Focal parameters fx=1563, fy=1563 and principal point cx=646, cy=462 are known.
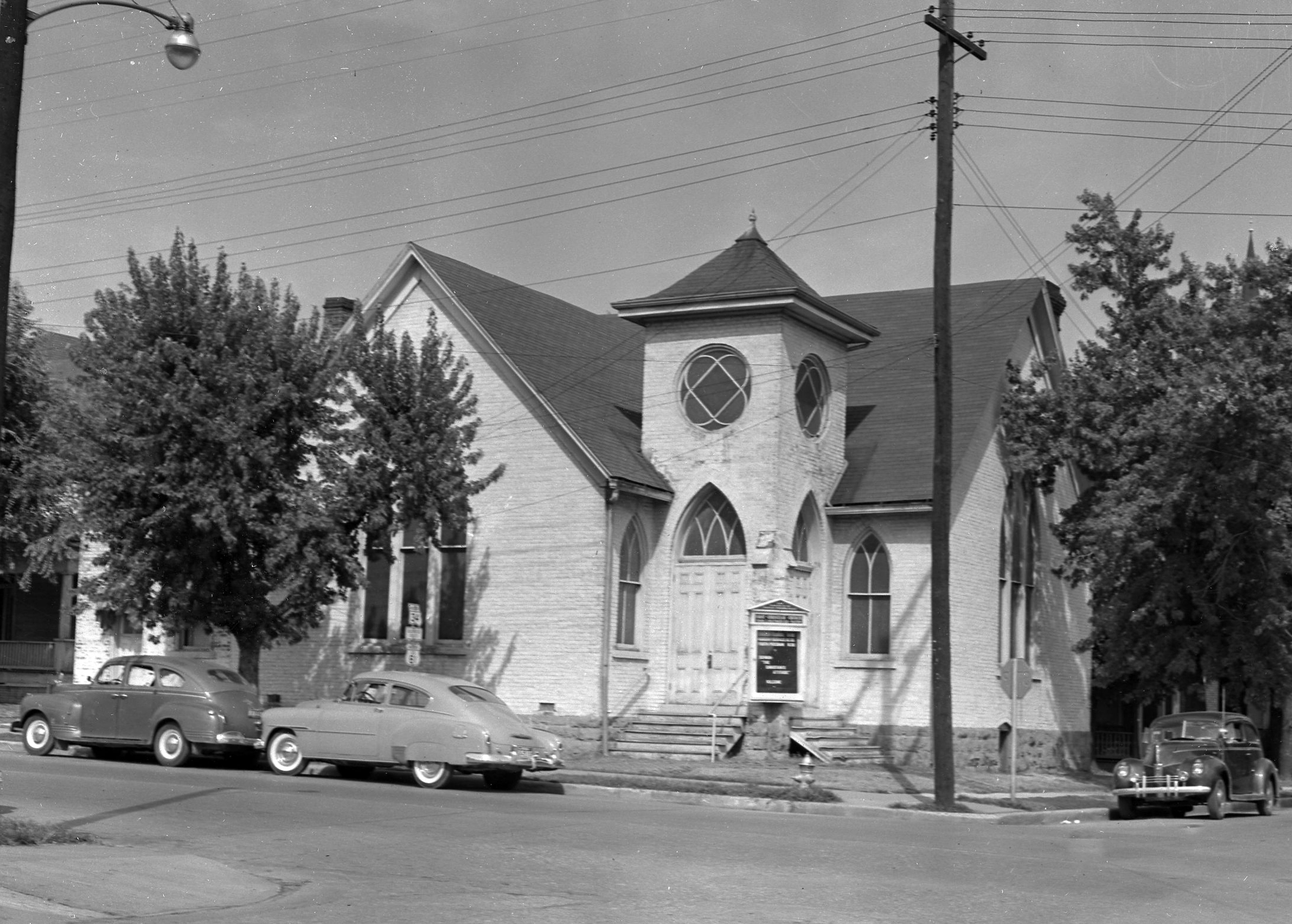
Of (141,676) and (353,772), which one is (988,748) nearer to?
(353,772)

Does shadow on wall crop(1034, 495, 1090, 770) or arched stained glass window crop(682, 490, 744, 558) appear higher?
arched stained glass window crop(682, 490, 744, 558)

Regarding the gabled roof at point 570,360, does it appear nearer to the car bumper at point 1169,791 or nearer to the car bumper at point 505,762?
the car bumper at point 505,762

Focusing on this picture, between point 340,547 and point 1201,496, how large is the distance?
615 inches

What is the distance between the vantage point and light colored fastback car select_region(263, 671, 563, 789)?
71.1 feet

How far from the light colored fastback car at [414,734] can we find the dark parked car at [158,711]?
28.5 inches

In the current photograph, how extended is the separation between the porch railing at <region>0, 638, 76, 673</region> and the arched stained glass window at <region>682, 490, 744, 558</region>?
16376mm

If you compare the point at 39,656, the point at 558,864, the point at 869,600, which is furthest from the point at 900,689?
the point at 39,656

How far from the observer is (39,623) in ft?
141

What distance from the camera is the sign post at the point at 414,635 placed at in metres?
26.3

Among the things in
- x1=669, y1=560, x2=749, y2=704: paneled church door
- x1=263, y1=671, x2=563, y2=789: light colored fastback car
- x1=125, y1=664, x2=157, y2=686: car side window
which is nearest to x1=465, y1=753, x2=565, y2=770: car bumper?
x1=263, y1=671, x2=563, y2=789: light colored fastback car

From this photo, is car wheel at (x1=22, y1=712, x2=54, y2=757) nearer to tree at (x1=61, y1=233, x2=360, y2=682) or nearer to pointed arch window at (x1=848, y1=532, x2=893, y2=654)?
tree at (x1=61, y1=233, x2=360, y2=682)

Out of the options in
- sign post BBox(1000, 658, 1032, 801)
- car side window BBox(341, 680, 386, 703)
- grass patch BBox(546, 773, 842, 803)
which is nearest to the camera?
grass patch BBox(546, 773, 842, 803)

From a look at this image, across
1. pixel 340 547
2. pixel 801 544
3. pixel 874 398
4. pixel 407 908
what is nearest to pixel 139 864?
pixel 407 908

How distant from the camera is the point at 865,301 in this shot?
3822cm
